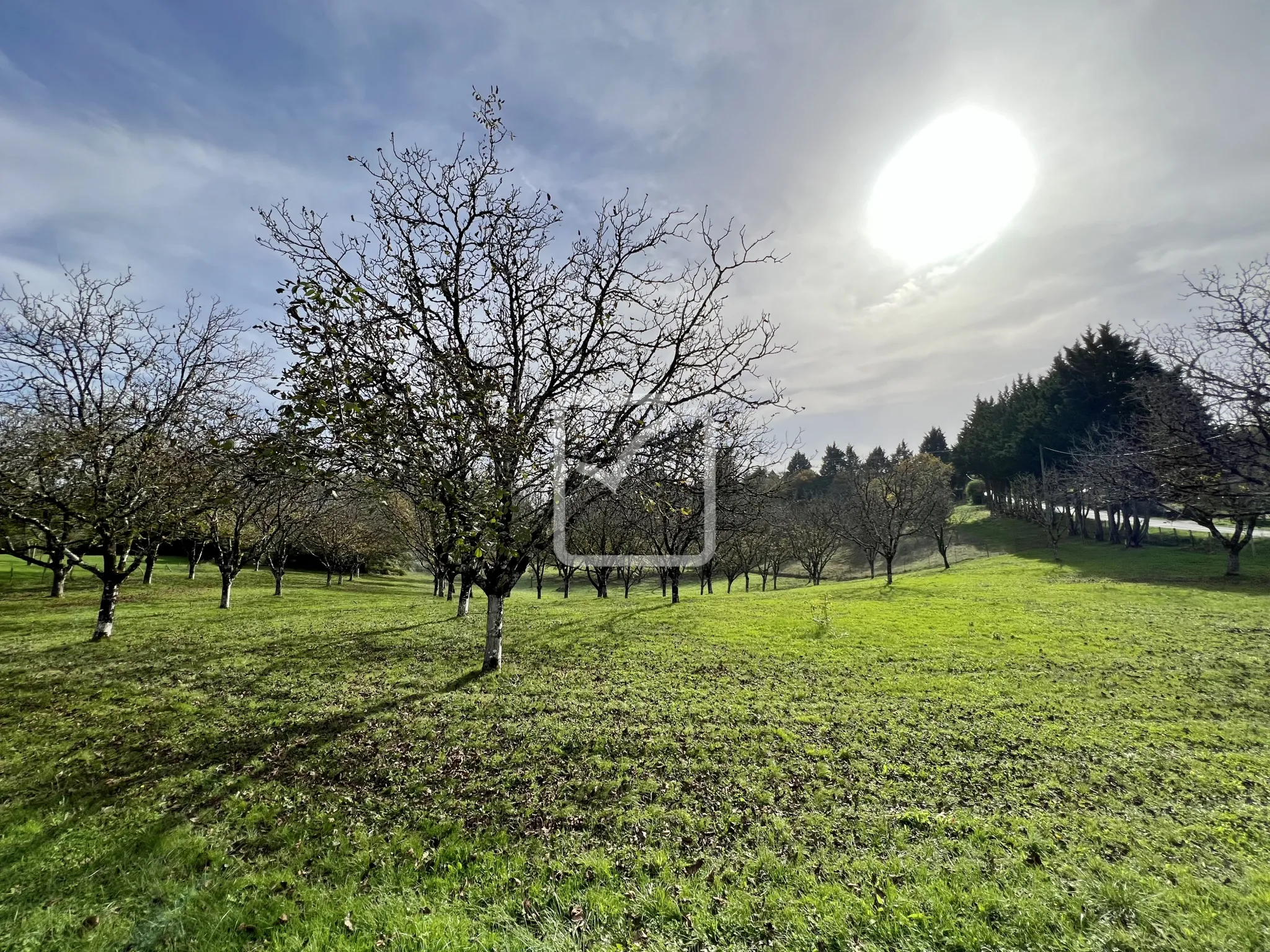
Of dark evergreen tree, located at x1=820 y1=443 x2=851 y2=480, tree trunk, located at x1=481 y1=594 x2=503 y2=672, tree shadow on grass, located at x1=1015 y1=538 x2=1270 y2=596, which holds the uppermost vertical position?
dark evergreen tree, located at x1=820 y1=443 x2=851 y2=480

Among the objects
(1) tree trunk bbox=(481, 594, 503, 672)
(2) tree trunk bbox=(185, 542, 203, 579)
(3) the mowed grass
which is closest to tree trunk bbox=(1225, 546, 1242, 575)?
(3) the mowed grass

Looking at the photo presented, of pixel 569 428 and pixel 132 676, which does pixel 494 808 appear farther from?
pixel 132 676

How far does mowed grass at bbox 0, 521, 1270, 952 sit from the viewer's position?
164 inches

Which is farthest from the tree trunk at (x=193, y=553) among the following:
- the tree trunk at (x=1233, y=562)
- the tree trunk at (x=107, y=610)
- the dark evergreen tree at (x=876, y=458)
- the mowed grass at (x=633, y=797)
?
the dark evergreen tree at (x=876, y=458)

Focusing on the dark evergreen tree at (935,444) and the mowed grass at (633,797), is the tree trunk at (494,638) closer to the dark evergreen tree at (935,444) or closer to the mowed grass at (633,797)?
the mowed grass at (633,797)

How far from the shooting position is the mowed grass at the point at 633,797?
13.7 feet

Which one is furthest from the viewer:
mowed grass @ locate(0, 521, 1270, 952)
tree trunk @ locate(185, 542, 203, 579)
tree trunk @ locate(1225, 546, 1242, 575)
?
tree trunk @ locate(185, 542, 203, 579)

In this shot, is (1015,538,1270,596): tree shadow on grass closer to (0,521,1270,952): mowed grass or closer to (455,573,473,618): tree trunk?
(0,521,1270,952): mowed grass

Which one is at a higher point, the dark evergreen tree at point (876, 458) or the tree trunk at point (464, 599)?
the dark evergreen tree at point (876, 458)

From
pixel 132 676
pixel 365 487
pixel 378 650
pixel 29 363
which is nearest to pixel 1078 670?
pixel 365 487

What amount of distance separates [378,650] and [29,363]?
13.0 meters

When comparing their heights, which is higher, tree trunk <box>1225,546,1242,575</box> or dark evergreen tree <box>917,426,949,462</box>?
dark evergreen tree <box>917,426,949,462</box>

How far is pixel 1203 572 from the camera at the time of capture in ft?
97.6

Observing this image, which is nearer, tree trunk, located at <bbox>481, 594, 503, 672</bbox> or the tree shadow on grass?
tree trunk, located at <bbox>481, 594, 503, 672</bbox>
